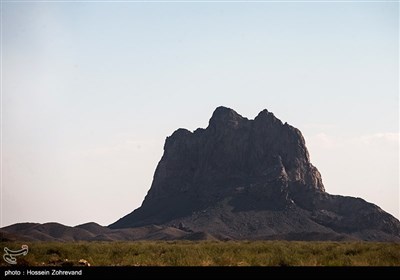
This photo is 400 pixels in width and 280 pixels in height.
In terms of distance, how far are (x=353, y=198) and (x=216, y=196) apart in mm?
48422

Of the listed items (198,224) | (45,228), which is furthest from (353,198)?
(45,228)

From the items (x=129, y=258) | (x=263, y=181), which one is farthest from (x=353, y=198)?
(x=129, y=258)

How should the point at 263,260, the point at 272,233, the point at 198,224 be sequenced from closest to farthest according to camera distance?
the point at 263,260, the point at 272,233, the point at 198,224

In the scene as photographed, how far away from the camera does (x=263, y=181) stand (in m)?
198

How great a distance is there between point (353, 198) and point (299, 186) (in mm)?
19233
